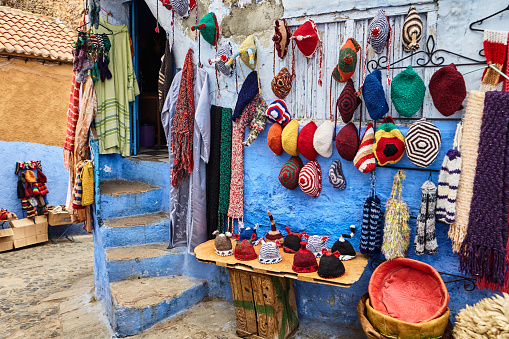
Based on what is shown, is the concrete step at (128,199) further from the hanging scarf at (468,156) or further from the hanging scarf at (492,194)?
the hanging scarf at (492,194)

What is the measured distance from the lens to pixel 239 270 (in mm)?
2889

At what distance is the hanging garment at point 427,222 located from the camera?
94.3 inches

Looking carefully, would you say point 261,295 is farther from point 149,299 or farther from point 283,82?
point 283,82

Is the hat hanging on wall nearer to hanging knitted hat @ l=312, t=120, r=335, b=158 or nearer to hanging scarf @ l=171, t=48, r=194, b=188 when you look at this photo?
hanging knitted hat @ l=312, t=120, r=335, b=158

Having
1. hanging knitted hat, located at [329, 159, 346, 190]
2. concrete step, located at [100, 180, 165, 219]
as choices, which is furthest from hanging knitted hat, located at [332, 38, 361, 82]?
concrete step, located at [100, 180, 165, 219]

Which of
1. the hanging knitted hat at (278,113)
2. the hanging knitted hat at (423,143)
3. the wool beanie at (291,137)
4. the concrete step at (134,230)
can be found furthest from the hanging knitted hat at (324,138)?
the concrete step at (134,230)

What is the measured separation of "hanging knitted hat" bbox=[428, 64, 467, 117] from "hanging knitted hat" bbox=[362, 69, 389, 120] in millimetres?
299

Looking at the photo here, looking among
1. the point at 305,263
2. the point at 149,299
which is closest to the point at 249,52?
the point at 305,263

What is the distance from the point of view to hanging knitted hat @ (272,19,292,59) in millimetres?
2965

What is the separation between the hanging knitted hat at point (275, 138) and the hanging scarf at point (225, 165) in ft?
1.61

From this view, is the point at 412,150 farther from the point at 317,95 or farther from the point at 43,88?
the point at 43,88

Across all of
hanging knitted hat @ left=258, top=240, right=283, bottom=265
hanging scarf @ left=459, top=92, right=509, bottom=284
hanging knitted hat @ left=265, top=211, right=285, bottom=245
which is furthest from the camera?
hanging knitted hat @ left=265, top=211, right=285, bottom=245

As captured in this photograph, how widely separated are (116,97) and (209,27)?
70.2 inches

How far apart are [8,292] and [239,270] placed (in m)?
3.67
